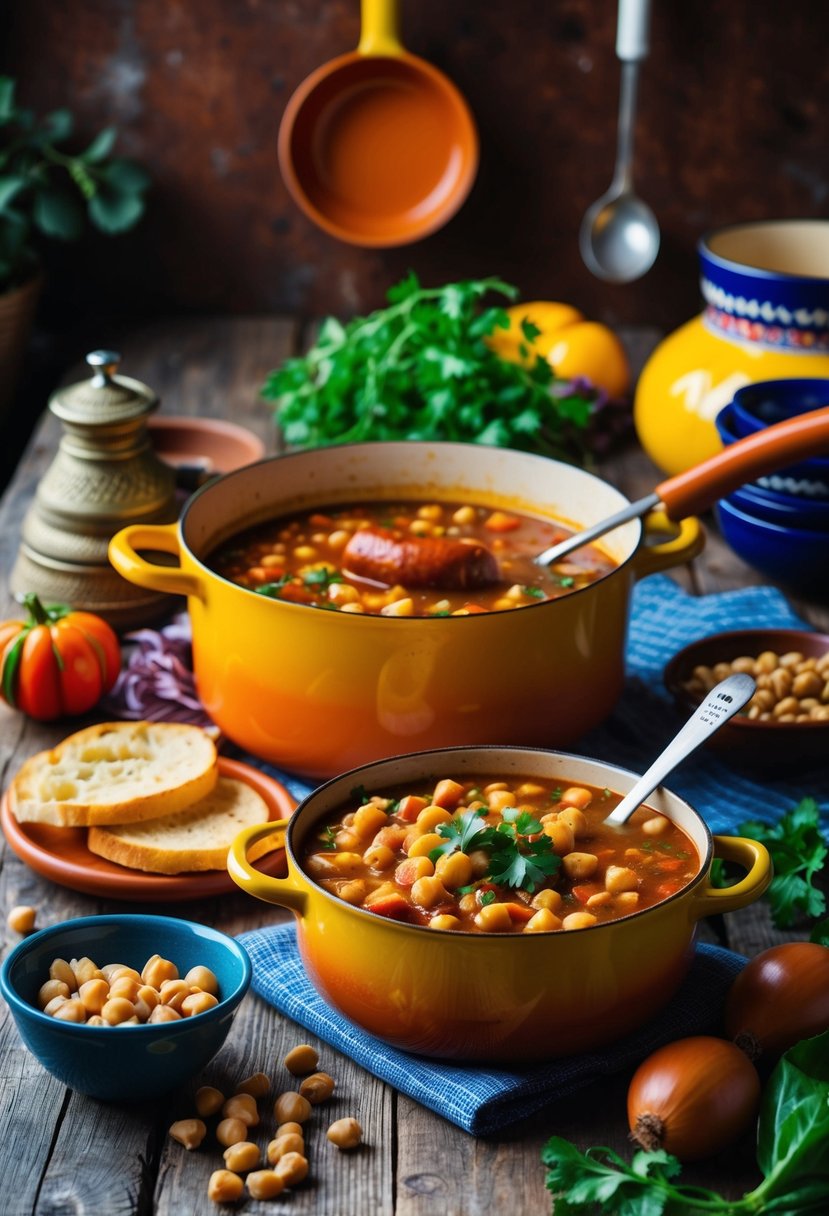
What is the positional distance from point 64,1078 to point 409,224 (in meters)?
3.23

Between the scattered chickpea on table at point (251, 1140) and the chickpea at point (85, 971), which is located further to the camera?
the chickpea at point (85, 971)

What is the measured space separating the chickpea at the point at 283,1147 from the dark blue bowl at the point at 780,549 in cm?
169

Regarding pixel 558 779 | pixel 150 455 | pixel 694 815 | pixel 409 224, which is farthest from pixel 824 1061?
pixel 409 224

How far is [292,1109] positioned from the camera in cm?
176

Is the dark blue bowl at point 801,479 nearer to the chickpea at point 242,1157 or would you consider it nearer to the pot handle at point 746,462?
the pot handle at point 746,462

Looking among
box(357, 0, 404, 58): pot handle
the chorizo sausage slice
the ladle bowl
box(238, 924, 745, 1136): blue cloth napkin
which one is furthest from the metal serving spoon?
box(238, 924, 745, 1136): blue cloth napkin

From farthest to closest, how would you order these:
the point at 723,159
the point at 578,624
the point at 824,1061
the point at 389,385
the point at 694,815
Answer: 1. the point at 723,159
2. the point at 389,385
3. the point at 578,624
4. the point at 694,815
5. the point at 824,1061

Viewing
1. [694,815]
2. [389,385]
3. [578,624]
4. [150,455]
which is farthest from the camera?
[389,385]

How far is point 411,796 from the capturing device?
77.7 inches

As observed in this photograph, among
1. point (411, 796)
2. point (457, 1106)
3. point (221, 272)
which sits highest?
point (411, 796)

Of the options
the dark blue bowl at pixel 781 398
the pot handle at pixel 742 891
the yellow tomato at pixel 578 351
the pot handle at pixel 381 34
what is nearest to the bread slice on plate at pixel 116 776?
the pot handle at pixel 742 891

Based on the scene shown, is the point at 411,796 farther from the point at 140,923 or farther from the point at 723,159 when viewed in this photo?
the point at 723,159

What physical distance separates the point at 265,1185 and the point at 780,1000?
2.07ft

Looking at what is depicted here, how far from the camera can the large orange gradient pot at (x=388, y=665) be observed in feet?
7.32
